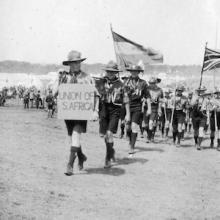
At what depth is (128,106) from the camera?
10.6m

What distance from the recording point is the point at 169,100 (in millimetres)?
17594

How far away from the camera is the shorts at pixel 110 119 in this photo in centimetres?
1027

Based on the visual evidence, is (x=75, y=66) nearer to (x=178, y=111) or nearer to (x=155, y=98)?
(x=178, y=111)

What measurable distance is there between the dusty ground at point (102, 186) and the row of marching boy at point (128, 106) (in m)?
0.54

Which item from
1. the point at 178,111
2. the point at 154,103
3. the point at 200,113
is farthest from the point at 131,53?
the point at 200,113

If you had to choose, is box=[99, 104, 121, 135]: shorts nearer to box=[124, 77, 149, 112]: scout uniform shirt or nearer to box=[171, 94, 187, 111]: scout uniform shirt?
box=[124, 77, 149, 112]: scout uniform shirt

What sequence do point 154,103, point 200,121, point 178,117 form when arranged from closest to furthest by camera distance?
point 200,121 < point 178,117 < point 154,103

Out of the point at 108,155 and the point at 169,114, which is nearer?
the point at 108,155

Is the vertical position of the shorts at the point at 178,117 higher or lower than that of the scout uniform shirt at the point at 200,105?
lower

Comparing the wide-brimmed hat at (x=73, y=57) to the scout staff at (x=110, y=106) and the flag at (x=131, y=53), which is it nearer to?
the scout staff at (x=110, y=106)

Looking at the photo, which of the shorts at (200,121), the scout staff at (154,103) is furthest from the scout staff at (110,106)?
the scout staff at (154,103)

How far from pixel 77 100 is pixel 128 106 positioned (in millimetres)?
1898

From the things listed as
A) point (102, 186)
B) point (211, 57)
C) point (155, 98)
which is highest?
point (211, 57)

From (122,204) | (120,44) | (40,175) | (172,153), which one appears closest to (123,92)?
(40,175)
